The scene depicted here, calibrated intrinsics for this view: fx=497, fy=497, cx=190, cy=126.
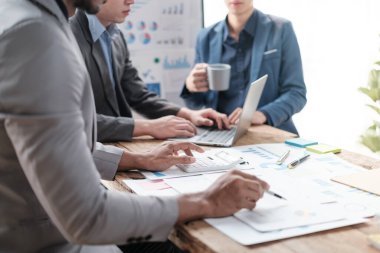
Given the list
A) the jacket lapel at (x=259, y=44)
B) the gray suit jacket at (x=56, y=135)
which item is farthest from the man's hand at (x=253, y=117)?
the gray suit jacket at (x=56, y=135)

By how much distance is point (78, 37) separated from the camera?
181cm

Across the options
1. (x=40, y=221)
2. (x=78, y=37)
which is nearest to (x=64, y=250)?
(x=40, y=221)

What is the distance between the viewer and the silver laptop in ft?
5.44

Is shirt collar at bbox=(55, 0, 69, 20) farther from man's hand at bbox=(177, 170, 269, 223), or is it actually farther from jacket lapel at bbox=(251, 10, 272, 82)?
jacket lapel at bbox=(251, 10, 272, 82)

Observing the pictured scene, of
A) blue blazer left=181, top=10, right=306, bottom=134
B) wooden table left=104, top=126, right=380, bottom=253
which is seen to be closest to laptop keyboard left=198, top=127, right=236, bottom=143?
blue blazer left=181, top=10, right=306, bottom=134

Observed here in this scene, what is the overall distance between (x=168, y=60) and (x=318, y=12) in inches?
39.8

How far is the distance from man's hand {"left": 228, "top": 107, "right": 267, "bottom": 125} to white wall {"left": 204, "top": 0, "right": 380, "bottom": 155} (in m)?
1.12

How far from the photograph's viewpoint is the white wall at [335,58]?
9.68 feet

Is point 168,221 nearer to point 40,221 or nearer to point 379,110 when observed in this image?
point 40,221

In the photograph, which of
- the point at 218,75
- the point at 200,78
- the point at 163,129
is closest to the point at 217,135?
the point at 163,129

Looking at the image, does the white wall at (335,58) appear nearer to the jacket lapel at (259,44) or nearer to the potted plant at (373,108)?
the potted plant at (373,108)

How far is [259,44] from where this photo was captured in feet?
7.55

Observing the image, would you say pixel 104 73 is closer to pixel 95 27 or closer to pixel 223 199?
pixel 95 27

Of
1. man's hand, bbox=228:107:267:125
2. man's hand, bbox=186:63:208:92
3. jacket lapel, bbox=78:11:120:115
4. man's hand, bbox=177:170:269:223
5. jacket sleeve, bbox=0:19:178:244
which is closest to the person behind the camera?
jacket sleeve, bbox=0:19:178:244
